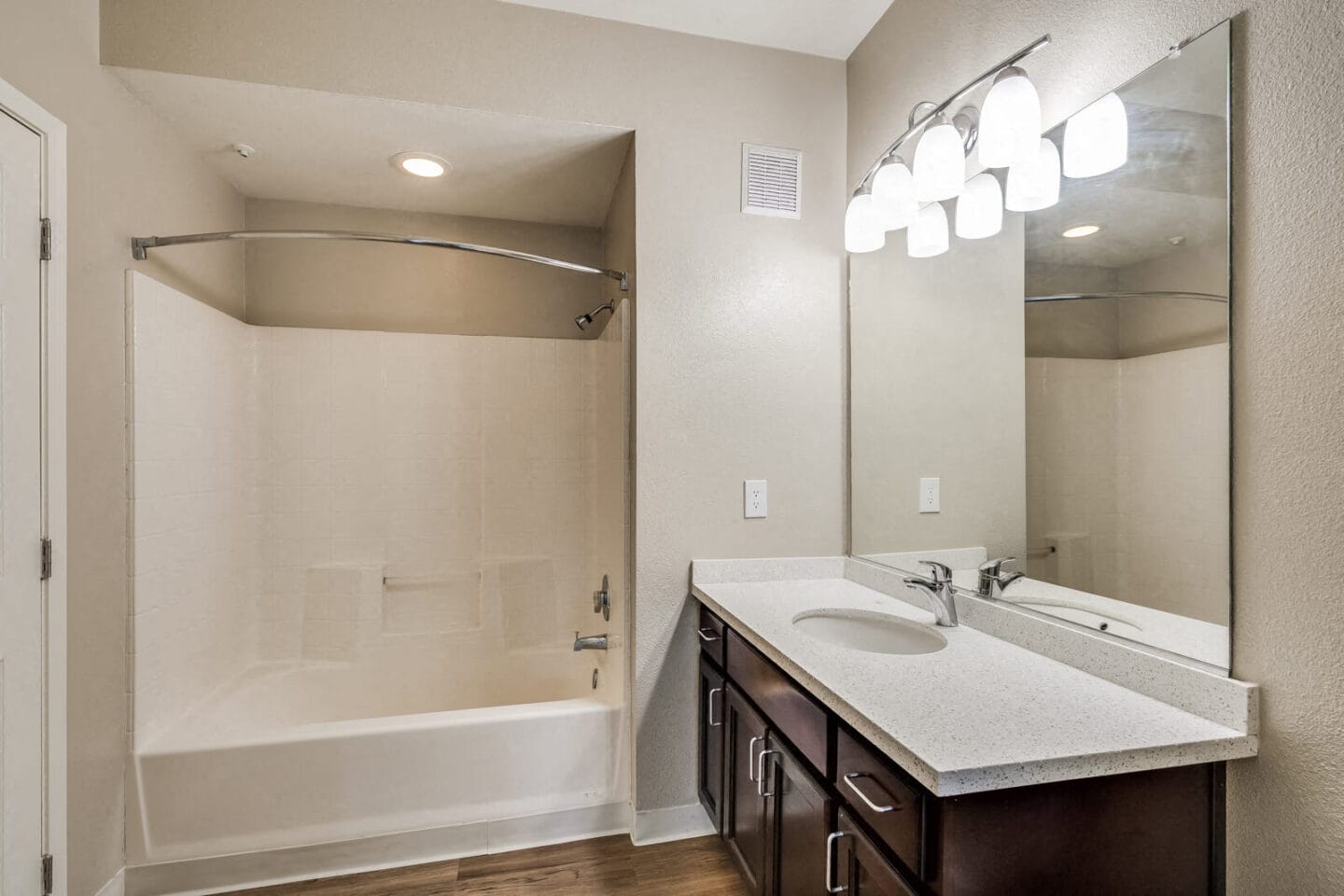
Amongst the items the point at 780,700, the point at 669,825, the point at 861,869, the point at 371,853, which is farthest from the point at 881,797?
the point at 371,853

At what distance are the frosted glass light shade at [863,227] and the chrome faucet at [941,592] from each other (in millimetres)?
950

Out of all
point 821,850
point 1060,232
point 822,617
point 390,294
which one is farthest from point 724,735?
point 390,294

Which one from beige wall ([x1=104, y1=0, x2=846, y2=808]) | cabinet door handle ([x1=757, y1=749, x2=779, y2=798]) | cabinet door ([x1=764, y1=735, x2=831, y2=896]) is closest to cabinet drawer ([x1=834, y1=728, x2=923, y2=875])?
cabinet door ([x1=764, y1=735, x2=831, y2=896])

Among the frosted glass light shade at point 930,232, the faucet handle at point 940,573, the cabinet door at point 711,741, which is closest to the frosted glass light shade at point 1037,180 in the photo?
the frosted glass light shade at point 930,232

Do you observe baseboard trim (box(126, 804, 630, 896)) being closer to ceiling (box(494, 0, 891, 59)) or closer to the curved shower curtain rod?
the curved shower curtain rod

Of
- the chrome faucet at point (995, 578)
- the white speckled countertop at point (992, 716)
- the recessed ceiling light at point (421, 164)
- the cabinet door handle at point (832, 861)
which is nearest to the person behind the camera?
the white speckled countertop at point (992, 716)

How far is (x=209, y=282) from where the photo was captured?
229 cm

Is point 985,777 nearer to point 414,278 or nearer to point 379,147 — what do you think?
point 379,147

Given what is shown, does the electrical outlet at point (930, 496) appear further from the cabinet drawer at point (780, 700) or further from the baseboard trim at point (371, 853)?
the baseboard trim at point (371, 853)

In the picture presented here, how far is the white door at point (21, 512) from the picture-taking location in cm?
136

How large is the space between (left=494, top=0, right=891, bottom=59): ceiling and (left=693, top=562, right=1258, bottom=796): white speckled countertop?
6.06ft

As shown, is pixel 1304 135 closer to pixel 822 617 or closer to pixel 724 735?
pixel 822 617

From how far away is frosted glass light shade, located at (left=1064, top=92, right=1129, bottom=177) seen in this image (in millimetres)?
1164

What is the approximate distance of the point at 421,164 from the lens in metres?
2.24
